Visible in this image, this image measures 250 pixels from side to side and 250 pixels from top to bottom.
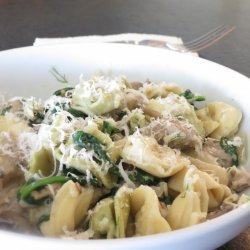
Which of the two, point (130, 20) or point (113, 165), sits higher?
point (113, 165)

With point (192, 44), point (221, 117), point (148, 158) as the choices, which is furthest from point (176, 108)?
point (192, 44)

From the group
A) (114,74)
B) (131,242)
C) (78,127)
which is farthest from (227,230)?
(114,74)

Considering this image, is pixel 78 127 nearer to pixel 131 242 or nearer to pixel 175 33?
pixel 131 242

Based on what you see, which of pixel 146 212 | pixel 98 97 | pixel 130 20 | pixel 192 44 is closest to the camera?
pixel 146 212

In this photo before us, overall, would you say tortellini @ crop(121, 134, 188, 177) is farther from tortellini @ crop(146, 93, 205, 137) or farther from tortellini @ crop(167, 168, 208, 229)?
tortellini @ crop(146, 93, 205, 137)

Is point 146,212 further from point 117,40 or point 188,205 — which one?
point 117,40

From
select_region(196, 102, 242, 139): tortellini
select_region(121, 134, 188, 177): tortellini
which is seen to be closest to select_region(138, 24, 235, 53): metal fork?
select_region(196, 102, 242, 139): tortellini
